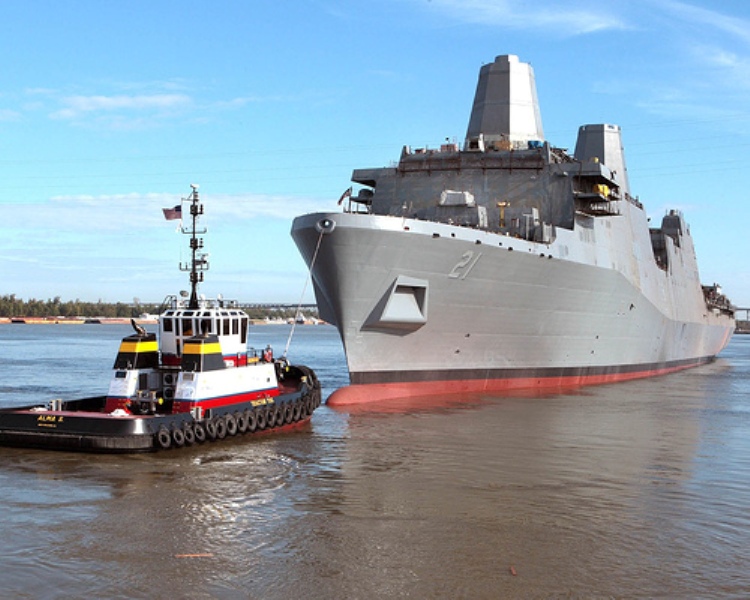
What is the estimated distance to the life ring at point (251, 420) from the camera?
17.8 metres

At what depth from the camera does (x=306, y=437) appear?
18766 mm

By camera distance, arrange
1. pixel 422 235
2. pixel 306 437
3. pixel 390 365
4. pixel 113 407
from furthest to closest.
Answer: pixel 390 365 → pixel 422 235 → pixel 306 437 → pixel 113 407

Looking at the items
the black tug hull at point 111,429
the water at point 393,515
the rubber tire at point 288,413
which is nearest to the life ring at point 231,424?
the black tug hull at point 111,429

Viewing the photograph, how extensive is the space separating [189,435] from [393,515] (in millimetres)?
5924

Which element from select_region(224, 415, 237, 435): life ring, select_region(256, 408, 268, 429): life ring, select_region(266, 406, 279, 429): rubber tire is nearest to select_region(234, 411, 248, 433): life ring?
select_region(224, 415, 237, 435): life ring

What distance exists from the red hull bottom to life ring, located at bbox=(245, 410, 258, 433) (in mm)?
5728

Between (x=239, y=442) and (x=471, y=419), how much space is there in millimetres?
6675

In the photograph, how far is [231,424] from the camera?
17328 mm

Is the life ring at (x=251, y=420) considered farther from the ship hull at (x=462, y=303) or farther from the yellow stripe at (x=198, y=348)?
the ship hull at (x=462, y=303)

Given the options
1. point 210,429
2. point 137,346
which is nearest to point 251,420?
point 210,429

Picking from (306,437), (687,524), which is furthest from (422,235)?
(687,524)

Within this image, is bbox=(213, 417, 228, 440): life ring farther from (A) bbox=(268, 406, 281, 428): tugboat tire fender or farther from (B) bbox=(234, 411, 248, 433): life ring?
(A) bbox=(268, 406, 281, 428): tugboat tire fender

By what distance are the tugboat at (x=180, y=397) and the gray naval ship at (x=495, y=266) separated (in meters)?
3.33

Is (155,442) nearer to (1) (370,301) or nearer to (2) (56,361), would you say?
(1) (370,301)
